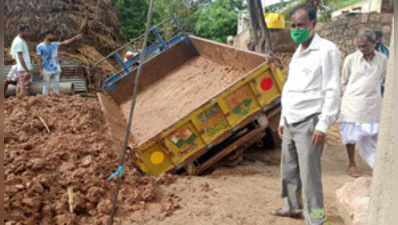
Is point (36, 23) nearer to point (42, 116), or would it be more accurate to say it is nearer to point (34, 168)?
point (42, 116)

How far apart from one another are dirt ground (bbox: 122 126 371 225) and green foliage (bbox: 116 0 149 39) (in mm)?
19255

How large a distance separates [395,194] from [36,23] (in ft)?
45.3

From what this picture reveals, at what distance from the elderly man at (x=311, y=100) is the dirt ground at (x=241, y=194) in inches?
22.7

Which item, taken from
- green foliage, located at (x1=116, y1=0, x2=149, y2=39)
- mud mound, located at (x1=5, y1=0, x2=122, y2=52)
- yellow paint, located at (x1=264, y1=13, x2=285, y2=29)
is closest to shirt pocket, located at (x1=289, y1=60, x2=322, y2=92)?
yellow paint, located at (x1=264, y1=13, x2=285, y2=29)

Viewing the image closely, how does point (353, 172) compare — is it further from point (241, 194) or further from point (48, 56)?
point (48, 56)

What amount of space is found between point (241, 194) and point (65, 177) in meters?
1.94

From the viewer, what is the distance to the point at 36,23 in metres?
13.1

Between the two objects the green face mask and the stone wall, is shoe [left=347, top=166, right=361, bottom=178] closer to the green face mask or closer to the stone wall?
the green face mask

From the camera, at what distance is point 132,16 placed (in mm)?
24172

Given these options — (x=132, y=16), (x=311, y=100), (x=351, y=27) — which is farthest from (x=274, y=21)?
(x=132, y=16)

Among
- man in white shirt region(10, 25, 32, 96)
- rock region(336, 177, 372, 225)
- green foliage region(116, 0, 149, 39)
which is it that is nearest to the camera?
rock region(336, 177, 372, 225)

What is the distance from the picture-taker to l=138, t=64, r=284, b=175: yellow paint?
4.61 m

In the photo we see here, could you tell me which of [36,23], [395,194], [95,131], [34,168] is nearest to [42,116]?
[95,131]

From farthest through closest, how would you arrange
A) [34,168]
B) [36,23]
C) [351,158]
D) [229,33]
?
[229,33] < [36,23] < [351,158] < [34,168]
